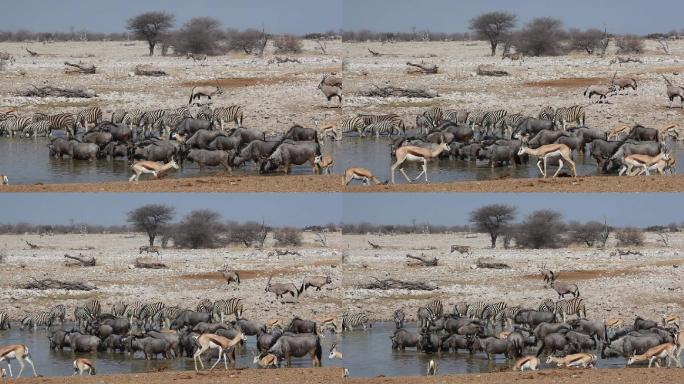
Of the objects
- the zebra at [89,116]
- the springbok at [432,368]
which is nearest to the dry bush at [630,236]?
the springbok at [432,368]

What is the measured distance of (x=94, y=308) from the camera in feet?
60.5

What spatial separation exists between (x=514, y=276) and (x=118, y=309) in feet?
17.9

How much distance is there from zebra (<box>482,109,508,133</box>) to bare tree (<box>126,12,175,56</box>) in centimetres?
680

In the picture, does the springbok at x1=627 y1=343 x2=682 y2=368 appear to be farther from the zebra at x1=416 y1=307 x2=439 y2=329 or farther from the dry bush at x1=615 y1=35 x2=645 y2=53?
the dry bush at x1=615 y1=35 x2=645 y2=53

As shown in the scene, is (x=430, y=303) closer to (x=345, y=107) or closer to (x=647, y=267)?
(x=647, y=267)

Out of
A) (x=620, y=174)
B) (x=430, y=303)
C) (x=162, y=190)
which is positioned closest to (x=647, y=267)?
(x=620, y=174)

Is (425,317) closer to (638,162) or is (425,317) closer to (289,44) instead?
(638,162)

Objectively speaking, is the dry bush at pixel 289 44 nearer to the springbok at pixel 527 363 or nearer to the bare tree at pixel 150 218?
the bare tree at pixel 150 218

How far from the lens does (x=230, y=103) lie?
2188 cm

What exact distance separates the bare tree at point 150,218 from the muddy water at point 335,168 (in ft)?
2.44

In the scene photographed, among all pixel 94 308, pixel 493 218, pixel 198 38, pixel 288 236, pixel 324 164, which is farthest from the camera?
pixel 198 38

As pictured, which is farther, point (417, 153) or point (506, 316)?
point (506, 316)

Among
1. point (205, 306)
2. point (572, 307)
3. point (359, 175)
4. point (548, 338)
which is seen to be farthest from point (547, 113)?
point (205, 306)

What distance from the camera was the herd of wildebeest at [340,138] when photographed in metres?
17.9
